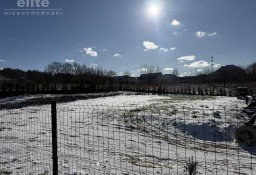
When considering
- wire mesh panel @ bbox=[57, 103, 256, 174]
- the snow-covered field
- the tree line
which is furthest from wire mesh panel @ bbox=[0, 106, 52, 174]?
the tree line

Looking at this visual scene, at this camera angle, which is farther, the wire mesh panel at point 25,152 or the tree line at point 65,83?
the tree line at point 65,83

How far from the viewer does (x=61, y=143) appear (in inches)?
350

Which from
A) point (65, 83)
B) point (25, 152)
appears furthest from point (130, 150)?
point (65, 83)

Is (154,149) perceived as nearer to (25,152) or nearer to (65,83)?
(25,152)

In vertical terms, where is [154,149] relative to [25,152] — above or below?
below

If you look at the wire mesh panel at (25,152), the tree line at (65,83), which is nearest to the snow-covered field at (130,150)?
the wire mesh panel at (25,152)

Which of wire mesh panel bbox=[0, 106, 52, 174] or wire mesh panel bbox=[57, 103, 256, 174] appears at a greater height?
wire mesh panel bbox=[0, 106, 52, 174]

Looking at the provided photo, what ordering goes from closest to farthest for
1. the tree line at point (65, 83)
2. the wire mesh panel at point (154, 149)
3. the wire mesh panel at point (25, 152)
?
1. the wire mesh panel at point (25, 152)
2. the wire mesh panel at point (154, 149)
3. the tree line at point (65, 83)

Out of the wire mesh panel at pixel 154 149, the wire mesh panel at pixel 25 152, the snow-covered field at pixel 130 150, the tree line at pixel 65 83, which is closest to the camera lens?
the wire mesh panel at pixel 25 152

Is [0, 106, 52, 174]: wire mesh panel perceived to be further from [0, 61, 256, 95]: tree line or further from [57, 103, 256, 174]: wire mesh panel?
[0, 61, 256, 95]: tree line

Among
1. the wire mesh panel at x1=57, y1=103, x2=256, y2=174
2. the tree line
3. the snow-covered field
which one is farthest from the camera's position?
the tree line

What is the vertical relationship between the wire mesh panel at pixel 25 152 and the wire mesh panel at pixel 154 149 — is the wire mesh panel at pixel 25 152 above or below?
above

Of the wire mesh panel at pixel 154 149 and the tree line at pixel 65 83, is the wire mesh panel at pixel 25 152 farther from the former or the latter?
the tree line at pixel 65 83

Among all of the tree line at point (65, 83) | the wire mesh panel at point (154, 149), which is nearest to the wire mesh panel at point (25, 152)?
the wire mesh panel at point (154, 149)
